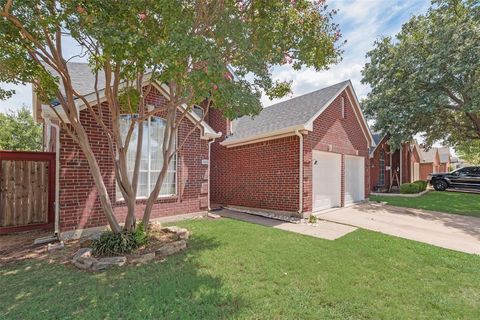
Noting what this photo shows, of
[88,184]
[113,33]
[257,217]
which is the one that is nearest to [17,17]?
[113,33]

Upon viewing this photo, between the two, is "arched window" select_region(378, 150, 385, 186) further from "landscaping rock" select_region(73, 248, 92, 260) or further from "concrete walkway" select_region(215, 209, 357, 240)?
"landscaping rock" select_region(73, 248, 92, 260)

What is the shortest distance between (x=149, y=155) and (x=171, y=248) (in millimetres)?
3763

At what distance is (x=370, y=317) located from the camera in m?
3.24

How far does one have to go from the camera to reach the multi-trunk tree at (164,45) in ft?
13.8

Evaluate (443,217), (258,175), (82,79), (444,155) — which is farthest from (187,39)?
(444,155)

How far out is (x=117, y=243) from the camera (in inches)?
209

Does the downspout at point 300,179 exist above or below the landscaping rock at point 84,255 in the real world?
above

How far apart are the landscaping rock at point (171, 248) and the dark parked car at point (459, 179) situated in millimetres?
21923

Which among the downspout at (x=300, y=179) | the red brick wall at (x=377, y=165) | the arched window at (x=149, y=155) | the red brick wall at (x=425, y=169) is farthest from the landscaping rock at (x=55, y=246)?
the red brick wall at (x=425, y=169)

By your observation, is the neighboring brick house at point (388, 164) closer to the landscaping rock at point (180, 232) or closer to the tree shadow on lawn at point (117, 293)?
the landscaping rock at point (180, 232)

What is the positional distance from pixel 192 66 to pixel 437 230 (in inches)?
340

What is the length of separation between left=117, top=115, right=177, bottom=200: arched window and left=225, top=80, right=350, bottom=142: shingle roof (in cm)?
359

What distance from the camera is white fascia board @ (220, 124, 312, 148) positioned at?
9141 millimetres

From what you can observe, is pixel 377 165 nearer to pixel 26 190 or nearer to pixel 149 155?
pixel 149 155
